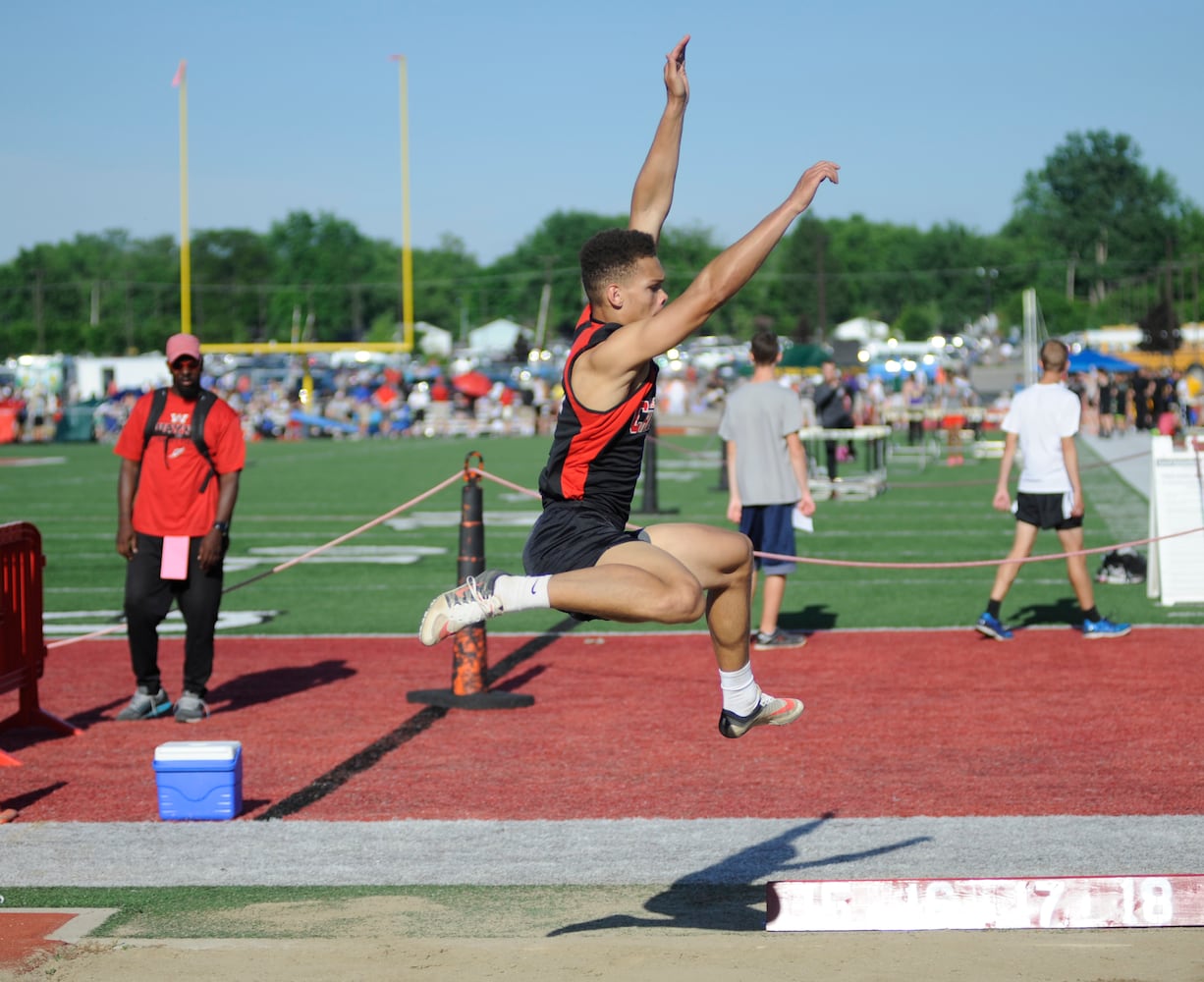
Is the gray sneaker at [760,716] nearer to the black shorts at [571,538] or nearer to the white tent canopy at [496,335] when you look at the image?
the black shorts at [571,538]

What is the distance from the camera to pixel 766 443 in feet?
36.6

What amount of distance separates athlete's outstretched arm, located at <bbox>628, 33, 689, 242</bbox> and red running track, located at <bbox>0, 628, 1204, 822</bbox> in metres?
2.76

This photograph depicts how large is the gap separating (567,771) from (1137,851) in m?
2.88

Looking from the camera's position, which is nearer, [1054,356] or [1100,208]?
[1054,356]

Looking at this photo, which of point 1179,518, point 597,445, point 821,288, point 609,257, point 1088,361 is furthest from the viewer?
point 821,288

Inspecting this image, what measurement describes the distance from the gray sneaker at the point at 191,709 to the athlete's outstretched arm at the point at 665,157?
4.61m

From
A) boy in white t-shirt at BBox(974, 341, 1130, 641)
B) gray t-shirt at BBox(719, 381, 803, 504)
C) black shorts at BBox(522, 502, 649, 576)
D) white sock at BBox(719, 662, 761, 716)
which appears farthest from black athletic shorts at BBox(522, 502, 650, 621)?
boy in white t-shirt at BBox(974, 341, 1130, 641)

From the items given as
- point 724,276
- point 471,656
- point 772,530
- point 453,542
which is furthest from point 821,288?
point 724,276

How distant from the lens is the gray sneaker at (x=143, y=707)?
9328 millimetres

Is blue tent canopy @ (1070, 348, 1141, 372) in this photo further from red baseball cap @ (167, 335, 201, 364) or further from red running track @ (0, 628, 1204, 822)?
red baseball cap @ (167, 335, 201, 364)

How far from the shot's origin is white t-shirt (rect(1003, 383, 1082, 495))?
1118 centimetres

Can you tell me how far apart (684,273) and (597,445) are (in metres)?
132

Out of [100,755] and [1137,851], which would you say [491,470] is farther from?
[1137,851]

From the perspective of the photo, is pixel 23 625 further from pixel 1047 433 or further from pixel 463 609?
pixel 1047 433
